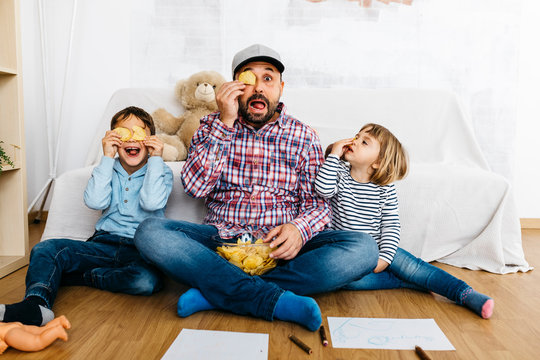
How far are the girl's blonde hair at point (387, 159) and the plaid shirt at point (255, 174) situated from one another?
202mm

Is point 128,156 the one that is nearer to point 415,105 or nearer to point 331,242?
point 331,242

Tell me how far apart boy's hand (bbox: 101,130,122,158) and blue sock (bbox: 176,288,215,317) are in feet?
1.97

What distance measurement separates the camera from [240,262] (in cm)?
122

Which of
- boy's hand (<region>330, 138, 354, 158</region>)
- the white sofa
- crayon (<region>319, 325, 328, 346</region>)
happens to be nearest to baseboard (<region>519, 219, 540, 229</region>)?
the white sofa

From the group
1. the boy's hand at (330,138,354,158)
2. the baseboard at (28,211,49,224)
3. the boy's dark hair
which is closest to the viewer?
the boy's hand at (330,138,354,158)

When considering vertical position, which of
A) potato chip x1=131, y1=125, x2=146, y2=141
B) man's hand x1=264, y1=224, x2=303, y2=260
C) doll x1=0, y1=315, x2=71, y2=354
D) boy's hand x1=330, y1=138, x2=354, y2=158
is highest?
potato chip x1=131, y1=125, x2=146, y2=141

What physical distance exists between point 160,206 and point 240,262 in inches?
15.5

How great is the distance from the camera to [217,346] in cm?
99

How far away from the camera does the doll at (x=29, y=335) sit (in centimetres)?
96

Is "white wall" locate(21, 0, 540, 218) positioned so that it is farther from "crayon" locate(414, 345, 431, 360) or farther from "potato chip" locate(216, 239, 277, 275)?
"crayon" locate(414, 345, 431, 360)

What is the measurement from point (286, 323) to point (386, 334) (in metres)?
0.26

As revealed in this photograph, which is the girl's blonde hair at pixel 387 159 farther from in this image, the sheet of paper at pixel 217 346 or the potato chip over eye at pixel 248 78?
the sheet of paper at pixel 217 346

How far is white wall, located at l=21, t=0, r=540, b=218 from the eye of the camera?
8.54 ft

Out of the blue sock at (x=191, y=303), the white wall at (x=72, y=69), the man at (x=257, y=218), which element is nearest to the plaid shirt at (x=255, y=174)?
the man at (x=257, y=218)
